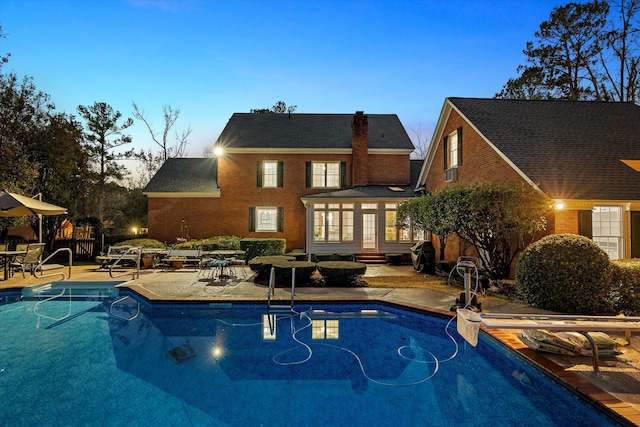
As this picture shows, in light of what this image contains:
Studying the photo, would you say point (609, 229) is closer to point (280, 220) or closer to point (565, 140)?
point (565, 140)

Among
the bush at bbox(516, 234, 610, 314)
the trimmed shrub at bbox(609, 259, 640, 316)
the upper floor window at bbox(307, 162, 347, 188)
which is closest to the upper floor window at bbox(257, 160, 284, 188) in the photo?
the upper floor window at bbox(307, 162, 347, 188)

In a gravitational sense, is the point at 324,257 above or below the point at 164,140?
below

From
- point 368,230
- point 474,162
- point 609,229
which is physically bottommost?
point 368,230

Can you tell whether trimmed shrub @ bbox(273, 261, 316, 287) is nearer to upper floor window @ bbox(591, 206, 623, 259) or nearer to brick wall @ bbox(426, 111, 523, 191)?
brick wall @ bbox(426, 111, 523, 191)

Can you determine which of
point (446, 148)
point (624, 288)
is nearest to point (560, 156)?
point (446, 148)

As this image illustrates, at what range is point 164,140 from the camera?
1198 inches

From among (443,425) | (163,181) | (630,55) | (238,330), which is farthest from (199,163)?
(630,55)

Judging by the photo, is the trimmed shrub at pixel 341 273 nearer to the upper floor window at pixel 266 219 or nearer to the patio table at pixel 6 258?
the upper floor window at pixel 266 219

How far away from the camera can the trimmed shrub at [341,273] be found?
9.95m

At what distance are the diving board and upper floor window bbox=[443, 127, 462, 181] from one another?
9.76m

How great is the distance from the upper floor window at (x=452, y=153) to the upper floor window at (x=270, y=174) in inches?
352

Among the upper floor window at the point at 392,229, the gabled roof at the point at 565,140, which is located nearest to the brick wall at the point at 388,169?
the upper floor window at the point at 392,229

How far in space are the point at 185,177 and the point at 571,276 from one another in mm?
19450

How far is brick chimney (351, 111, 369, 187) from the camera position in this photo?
18.7 meters
